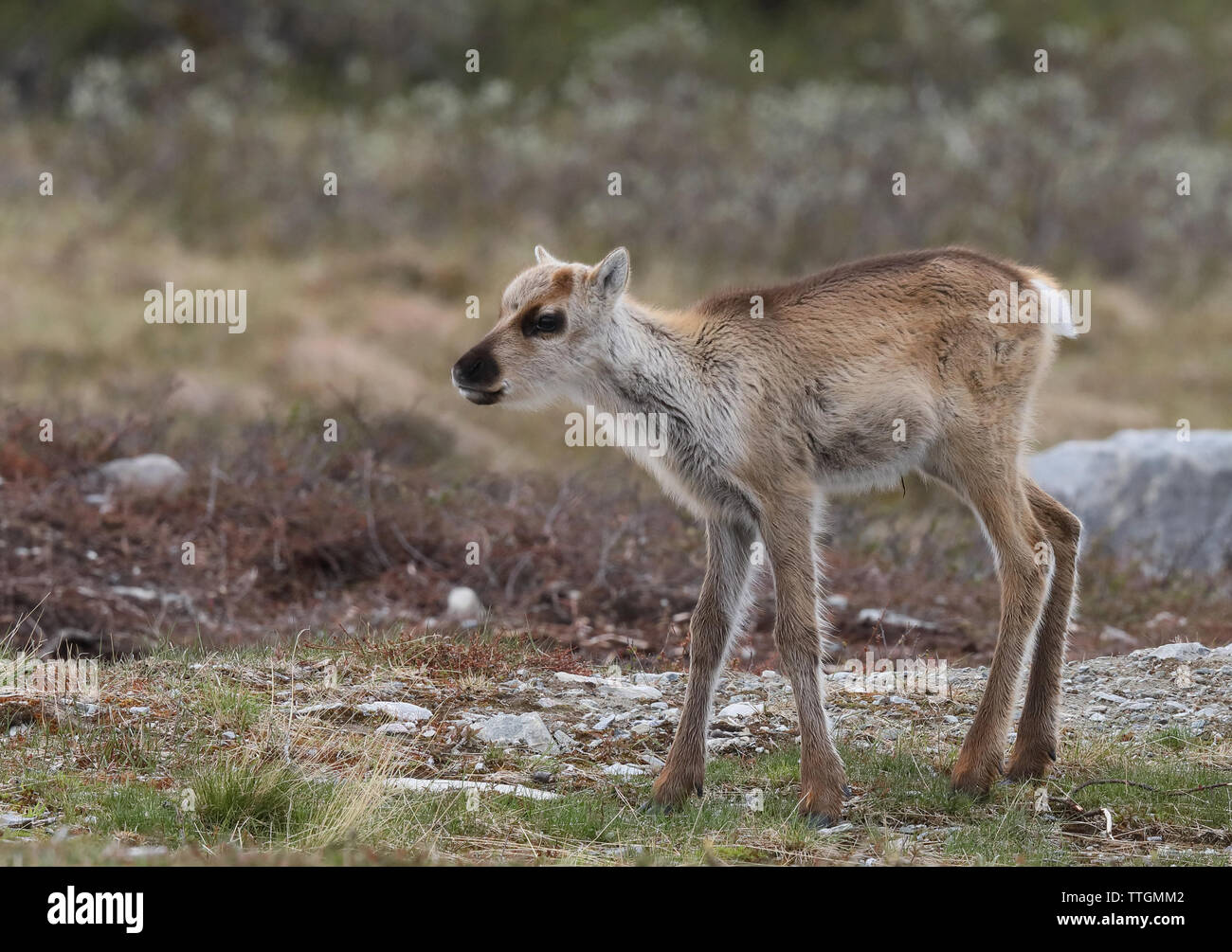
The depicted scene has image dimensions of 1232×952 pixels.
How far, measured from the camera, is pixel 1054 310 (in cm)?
761

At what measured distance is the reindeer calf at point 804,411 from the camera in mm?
7023

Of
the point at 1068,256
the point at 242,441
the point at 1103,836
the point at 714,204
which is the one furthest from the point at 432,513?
the point at 1068,256

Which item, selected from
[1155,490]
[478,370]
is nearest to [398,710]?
[478,370]

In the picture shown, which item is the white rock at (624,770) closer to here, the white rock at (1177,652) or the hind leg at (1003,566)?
the hind leg at (1003,566)

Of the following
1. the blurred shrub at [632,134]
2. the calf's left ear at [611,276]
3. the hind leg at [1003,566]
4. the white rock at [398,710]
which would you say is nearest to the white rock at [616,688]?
the white rock at [398,710]

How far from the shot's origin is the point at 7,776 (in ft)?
21.6

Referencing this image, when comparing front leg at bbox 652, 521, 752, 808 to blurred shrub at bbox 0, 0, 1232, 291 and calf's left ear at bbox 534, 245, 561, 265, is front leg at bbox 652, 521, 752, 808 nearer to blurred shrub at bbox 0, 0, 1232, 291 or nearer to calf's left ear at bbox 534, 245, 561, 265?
calf's left ear at bbox 534, 245, 561, 265

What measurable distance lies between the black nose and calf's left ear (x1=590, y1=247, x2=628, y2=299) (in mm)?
660

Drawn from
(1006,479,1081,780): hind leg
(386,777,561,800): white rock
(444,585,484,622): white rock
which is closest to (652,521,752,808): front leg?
(386,777,561,800): white rock

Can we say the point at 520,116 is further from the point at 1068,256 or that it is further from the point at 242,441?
the point at 242,441

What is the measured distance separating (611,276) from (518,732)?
245 centimetres

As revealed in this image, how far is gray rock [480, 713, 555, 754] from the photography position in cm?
749

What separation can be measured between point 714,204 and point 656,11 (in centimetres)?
1518

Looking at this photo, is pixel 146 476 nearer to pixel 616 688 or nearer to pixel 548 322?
pixel 616 688
